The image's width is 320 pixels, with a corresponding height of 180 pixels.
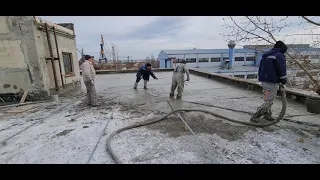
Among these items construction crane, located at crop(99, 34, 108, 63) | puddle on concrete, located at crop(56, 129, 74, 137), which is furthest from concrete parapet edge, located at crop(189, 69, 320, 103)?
construction crane, located at crop(99, 34, 108, 63)

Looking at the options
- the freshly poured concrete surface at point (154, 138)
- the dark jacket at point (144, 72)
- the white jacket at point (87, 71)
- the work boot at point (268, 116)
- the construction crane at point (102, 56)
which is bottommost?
the freshly poured concrete surface at point (154, 138)

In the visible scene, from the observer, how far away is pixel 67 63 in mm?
7793

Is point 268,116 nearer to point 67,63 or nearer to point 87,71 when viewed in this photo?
point 87,71

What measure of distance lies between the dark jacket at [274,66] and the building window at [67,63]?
735 cm

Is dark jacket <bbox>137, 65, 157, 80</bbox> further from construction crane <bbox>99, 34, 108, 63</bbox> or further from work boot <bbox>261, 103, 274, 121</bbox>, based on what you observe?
construction crane <bbox>99, 34, 108, 63</bbox>

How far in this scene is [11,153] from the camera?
2744mm

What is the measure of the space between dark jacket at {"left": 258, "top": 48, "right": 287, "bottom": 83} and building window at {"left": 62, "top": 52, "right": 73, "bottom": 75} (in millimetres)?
7347

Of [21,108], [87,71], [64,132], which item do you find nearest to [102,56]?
[21,108]

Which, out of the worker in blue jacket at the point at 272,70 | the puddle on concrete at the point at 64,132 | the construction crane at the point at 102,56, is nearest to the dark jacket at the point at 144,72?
the puddle on concrete at the point at 64,132

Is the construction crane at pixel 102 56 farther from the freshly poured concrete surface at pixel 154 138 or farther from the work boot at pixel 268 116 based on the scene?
the work boot at pixel 268 116

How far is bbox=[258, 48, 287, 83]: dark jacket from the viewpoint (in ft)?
10.6

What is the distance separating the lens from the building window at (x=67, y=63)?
752 centimetres
